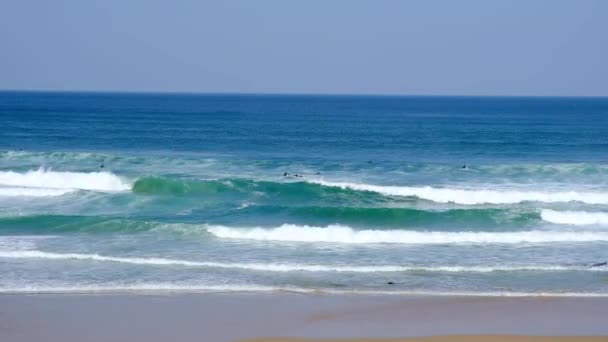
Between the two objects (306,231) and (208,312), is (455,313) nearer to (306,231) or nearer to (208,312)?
(208,312)

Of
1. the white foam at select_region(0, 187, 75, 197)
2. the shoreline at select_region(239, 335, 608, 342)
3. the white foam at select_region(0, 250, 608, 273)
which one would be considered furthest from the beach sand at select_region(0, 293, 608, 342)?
the white foam at select_region(0, 187, 75, 197)

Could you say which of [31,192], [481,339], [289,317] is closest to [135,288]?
[289,317]

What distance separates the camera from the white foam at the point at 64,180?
2991cm

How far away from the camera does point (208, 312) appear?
1384cm

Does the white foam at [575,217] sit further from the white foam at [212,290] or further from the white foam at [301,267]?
the white foam at [212,290]

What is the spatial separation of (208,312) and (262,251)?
580cm

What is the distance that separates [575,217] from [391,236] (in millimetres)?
6988

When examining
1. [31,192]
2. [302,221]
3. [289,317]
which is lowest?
[302,221]

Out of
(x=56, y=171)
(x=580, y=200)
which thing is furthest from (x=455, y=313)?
(x=56, y=171)

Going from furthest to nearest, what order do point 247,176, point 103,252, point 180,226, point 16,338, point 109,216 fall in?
point 247,176, point 109,216, point 180,226, point 103,252, point 16,338

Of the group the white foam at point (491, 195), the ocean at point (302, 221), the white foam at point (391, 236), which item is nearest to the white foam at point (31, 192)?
the ocean at point (302, 221)

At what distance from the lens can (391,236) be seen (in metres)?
21.6

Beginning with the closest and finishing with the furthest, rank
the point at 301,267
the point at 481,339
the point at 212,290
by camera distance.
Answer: the point at 481,339 → the point at 212,290 → the point at 301,267

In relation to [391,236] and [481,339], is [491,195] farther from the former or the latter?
[481,339]
